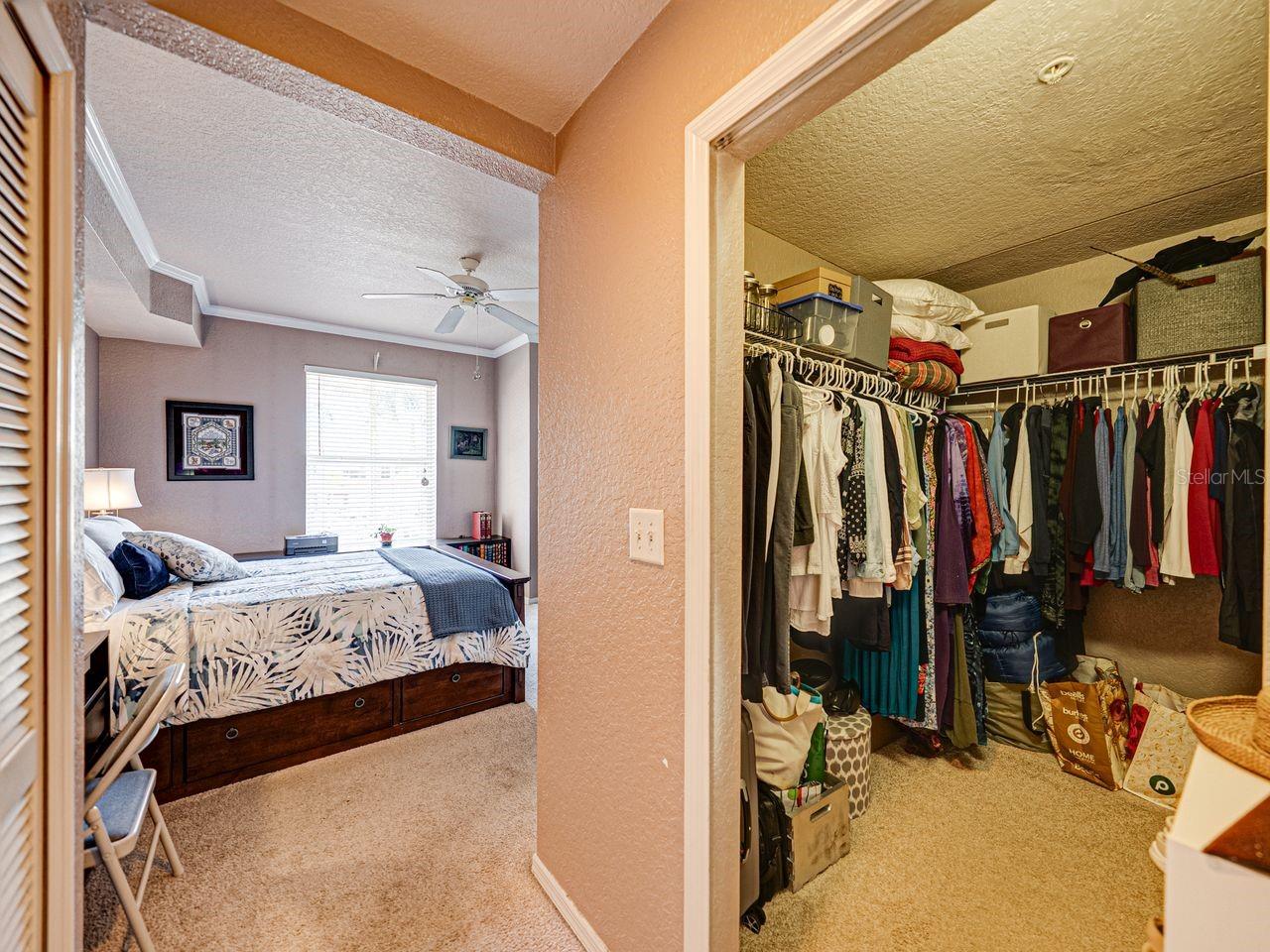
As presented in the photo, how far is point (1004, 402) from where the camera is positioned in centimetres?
281

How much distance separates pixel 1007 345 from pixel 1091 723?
1.78 meters

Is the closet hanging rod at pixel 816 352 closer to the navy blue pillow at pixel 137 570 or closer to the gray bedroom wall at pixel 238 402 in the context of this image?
the navy blue pillow at pixel 137 570

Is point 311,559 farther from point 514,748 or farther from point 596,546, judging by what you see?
point 596,546

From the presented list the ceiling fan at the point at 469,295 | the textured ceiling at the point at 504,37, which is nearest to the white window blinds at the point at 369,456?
the ceiling fan at the point at 469,295

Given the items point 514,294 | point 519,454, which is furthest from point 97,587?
point 519,454

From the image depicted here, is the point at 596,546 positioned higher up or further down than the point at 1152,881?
higher up

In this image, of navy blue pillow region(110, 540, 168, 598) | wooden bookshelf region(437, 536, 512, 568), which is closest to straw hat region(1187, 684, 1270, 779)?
navy blue pillow region(110, 540, 168, 598)

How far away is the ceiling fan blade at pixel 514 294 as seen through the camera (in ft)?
11.6

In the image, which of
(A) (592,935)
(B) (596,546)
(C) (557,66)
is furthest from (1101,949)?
(C) (557,66)

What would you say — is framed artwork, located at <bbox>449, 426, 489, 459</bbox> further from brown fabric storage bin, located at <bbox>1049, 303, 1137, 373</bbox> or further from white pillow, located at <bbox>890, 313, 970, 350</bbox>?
brown fabric storage bin, located at <bbox>1049, 303, 1137, 373</bbox>

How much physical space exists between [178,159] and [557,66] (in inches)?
74.1

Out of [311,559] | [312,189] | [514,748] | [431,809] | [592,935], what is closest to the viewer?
[592,935]

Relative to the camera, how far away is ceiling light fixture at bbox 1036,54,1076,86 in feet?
4.67

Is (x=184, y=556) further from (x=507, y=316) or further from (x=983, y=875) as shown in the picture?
(x=983, y=875)
